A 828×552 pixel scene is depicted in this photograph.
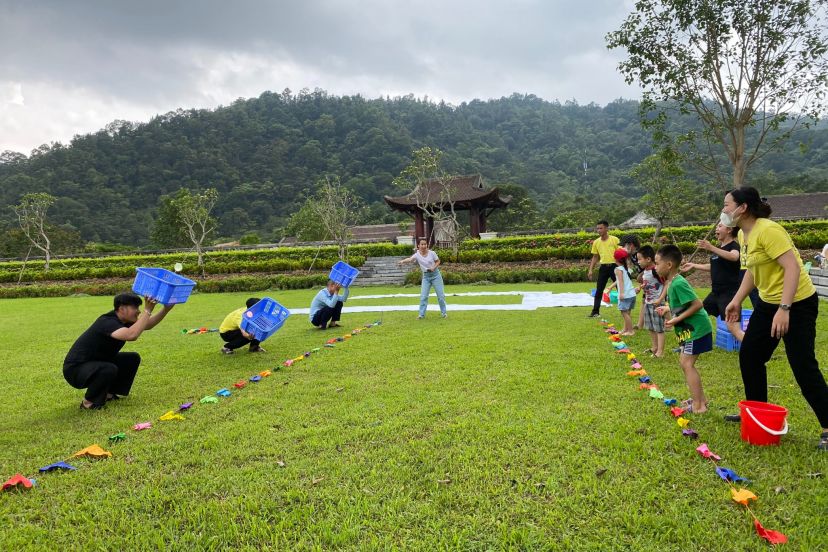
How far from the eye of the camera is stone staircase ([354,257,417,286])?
2102cm

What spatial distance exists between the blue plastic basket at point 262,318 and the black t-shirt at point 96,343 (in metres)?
1.91

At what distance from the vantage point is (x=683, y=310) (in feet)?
12.1

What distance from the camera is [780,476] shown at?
8.52 feet

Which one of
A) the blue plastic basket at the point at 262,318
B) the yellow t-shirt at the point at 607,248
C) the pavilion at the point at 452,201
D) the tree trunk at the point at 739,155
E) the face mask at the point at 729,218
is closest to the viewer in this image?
the face mask at the point at 729,218

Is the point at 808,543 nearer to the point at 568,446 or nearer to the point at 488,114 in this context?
the point at 568,446

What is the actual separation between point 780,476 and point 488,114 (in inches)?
3117

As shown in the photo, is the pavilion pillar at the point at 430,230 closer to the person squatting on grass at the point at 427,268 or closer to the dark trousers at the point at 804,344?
the person squatting on grass at the point at 427,268

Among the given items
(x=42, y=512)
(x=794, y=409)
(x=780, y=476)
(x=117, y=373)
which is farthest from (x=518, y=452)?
(x=117, y=373)

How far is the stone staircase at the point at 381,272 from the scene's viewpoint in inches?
827

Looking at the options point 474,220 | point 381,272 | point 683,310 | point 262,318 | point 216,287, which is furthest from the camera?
point 474,220

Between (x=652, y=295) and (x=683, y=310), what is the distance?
196 centimetres

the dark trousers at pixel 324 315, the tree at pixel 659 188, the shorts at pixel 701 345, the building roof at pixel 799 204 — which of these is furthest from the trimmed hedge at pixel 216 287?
the building roof at pixel 799 204

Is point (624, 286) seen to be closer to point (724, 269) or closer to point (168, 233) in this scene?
point (724, 269)

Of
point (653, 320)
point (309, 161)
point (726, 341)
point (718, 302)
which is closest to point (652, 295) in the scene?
point (653, 320)
